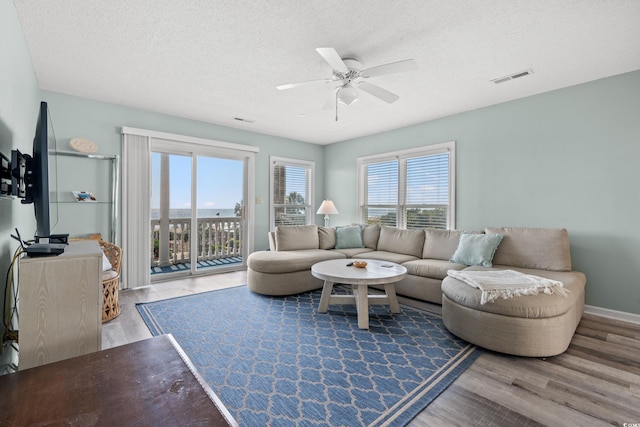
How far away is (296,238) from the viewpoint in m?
4.62

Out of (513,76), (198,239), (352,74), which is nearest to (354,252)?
(352,74)

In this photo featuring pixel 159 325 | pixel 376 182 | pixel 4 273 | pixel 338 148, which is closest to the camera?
pixel 4 273

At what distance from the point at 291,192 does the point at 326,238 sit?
1.57 meters

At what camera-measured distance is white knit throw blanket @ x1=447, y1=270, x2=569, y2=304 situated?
2355mm

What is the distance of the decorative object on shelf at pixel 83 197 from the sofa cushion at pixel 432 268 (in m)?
4.05

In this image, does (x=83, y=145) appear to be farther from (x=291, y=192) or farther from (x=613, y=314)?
(x=613, y=314)

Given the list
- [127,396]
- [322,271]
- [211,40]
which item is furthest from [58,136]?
[127,396]

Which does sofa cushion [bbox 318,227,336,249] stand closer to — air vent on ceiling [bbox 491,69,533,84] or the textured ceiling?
the textured ceiling

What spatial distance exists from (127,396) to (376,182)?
508 cm

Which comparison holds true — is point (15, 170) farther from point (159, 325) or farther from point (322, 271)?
point (322, 271)

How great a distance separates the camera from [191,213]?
15.5 ft

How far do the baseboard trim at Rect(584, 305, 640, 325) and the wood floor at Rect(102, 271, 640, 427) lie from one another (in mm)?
361

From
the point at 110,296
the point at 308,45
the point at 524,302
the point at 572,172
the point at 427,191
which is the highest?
the point at 308,45

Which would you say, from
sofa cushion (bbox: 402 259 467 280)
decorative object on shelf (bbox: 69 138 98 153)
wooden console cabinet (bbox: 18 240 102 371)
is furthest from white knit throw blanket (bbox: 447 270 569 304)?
decorative object on shelf (bbox: 69 138 98 153)
